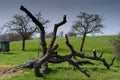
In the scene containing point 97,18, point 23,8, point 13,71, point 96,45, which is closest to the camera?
point 23,8

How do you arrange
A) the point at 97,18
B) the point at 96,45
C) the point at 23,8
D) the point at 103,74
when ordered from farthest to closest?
1. the point at 96,45
2. the point at 97,18
3. the point at 103,74
4. the point at 23,8

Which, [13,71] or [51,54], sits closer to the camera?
[51,54]

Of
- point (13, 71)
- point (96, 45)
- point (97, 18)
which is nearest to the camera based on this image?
point (13, 71)

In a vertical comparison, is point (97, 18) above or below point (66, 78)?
above

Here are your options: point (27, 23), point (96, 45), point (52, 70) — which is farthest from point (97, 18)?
point (52, 70)

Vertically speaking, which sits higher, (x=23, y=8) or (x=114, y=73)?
(x=23, y=8)

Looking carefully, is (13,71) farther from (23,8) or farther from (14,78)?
(23,8)

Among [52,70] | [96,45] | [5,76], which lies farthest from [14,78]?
[96,45]

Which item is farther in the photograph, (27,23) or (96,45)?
(96,45)

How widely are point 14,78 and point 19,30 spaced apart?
57.4 metres

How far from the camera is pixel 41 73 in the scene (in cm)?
2517

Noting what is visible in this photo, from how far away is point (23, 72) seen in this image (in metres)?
26.2

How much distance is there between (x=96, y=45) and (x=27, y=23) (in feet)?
64.6

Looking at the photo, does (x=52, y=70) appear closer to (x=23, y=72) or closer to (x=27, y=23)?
(x=23, y=72)
